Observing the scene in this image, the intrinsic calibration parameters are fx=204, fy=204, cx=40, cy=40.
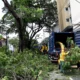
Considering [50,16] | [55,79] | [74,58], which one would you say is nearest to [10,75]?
[55,79]

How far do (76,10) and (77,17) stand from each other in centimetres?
98

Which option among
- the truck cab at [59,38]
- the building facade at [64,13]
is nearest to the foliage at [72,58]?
the truck cab at [59,38]

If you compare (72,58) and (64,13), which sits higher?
(64,13)

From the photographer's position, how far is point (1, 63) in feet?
26.5

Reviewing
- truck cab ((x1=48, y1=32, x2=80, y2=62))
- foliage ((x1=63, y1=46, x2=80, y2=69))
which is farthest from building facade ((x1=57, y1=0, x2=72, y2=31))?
foliage ((x1=63, y1=46, x2=80, y2=69))

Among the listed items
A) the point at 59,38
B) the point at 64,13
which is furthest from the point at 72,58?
the point at 64,13

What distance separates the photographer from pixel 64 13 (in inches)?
1234

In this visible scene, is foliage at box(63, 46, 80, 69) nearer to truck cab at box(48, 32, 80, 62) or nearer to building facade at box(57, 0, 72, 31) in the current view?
truck cab at box(48, 32, 80, 62)

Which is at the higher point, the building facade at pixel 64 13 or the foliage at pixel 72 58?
Result: the building facade at pixel 64 13

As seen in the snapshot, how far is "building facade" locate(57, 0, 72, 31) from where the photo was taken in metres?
29.5

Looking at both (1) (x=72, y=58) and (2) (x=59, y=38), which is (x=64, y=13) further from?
(1) (x=72, y=58)

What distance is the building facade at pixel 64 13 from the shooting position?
29.5 metres

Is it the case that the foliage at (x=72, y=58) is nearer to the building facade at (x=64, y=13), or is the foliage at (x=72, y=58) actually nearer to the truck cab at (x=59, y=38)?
the truck cab at (x=59, y=38)

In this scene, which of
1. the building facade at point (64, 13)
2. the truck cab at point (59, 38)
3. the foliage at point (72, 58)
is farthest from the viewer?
the building facade at point (64, 13)
